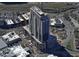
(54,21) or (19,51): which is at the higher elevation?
(54,21)

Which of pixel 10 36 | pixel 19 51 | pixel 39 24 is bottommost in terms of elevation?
pixel 19 51

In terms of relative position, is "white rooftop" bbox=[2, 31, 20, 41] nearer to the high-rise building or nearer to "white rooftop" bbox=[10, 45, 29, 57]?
"white rooftop" bbox=[10, 45, 29, 57]

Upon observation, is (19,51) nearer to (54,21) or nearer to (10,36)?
(10,36)

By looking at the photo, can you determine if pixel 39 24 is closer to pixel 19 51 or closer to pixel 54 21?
pixel 54 21

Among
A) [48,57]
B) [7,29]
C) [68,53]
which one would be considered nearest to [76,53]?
[68,53]

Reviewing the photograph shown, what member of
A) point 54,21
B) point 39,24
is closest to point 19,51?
point 39,24

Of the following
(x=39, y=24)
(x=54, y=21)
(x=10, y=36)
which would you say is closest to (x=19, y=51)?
(x=10, y=36)

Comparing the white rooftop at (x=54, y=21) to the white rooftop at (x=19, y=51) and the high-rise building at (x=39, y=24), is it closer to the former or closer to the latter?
the high-rise building at (x=39, y=24)

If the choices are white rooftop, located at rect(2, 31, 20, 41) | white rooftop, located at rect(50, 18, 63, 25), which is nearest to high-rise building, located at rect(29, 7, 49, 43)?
white rooftop, located at rect(50, 18, 63, 25)
